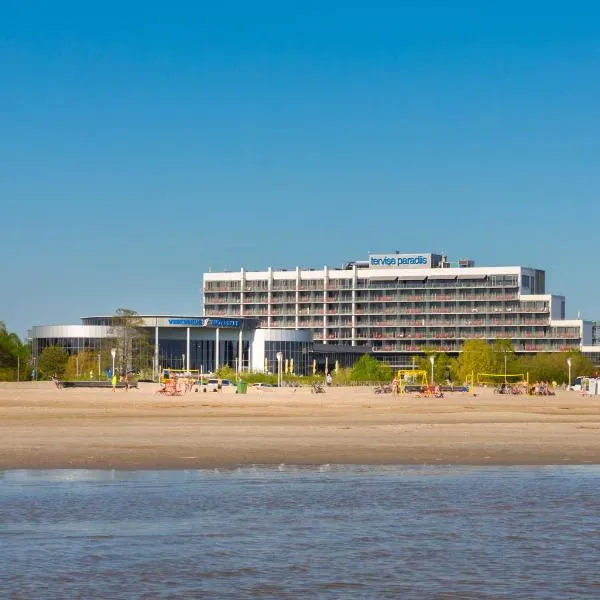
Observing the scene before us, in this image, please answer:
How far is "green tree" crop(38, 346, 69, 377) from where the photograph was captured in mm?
147500

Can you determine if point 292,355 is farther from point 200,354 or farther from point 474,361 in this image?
point 474,361

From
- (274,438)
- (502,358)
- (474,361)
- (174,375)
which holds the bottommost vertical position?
(274,438)

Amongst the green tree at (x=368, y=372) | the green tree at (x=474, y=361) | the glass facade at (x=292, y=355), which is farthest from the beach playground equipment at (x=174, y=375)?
the green tree at (x=474, y=361)

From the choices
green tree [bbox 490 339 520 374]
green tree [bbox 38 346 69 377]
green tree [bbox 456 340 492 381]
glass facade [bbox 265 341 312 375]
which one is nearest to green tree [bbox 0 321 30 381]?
green tree [bbox 38 346 69 377]

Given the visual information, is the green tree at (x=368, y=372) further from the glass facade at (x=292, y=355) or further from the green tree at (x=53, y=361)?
the green tree at (x=53, y=361)

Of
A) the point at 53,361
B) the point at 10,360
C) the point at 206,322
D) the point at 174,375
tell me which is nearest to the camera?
the point at 174,375

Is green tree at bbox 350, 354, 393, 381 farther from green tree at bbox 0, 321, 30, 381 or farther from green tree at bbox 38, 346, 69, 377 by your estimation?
green tree at bbox 0, 321, 30, 381

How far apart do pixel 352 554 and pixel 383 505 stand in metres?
4.72

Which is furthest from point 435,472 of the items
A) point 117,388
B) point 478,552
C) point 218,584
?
point 117,388

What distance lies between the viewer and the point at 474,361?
550ft

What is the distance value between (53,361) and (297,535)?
5335 inches

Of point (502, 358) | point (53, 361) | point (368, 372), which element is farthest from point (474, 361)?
point (53, 361)

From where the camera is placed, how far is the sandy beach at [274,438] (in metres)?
30.6

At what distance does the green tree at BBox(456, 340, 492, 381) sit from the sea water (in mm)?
141155
